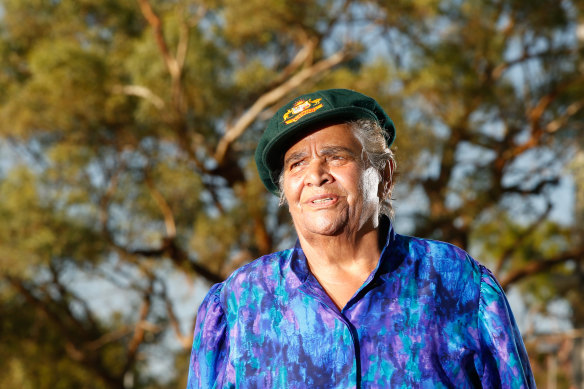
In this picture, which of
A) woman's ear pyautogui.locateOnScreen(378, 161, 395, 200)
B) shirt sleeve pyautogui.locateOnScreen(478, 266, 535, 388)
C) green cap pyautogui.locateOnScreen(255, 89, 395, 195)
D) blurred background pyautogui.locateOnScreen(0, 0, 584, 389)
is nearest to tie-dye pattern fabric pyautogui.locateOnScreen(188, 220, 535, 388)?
shirt sleeve pyautogui.locateOnScreen(478, 266, 535, 388)

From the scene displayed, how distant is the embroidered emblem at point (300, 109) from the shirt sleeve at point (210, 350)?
513 millimetres

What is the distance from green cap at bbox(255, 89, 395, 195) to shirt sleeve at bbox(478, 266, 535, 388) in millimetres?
545

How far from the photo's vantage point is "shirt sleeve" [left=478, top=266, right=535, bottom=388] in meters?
1.68

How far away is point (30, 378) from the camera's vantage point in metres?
Answer: 16.2

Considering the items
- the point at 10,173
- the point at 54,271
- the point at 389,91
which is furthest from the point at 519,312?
the point at 10,173

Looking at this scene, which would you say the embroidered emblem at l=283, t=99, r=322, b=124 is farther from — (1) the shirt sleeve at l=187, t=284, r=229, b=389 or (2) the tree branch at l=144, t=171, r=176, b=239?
(2) the tree branch at l=144, t=171, r=176, b=239

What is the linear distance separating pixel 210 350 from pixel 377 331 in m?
0.44

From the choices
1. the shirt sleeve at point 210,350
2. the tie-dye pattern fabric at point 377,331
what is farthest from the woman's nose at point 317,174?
the shirt sleeve at point 210,350

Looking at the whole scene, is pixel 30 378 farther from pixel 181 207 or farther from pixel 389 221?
pixel 389 221

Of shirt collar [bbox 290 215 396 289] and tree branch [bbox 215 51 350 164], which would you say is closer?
shirt collar [bbox 290 215 396 289]

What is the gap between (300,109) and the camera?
6.17ft

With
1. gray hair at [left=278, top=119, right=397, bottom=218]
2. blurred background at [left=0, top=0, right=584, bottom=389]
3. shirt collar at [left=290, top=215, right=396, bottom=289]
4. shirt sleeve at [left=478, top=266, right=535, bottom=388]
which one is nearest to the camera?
shirt sleeve at [left=478, top=266, right=535, bottom=388]

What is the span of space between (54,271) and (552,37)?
10.9 meters

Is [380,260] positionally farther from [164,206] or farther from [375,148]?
[164,206]
